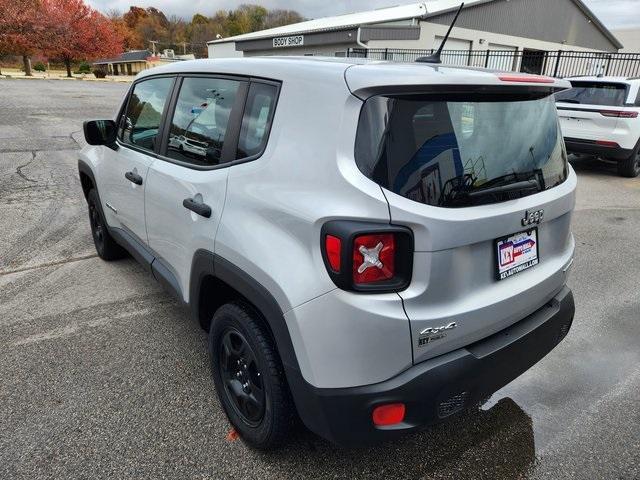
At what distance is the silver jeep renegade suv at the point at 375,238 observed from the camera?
1713 millimetres

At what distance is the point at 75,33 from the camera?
155ft

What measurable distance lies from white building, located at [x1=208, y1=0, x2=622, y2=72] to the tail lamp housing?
21.1 meters

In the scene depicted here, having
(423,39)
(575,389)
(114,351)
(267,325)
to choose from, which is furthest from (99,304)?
(423,39)

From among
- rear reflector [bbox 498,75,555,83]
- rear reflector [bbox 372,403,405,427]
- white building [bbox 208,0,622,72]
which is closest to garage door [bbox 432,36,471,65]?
white building [bbox 208,0,622,72]

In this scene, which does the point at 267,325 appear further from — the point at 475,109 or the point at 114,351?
the point at 114,351

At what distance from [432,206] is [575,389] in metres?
1.89

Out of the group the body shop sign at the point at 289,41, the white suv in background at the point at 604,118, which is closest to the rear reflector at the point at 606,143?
the white suv in background at the point at 604,118

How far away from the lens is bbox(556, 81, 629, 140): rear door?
8.31 meters

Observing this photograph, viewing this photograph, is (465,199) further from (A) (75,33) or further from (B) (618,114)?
(A) (75,33)

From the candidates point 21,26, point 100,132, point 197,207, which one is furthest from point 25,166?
point 21,26

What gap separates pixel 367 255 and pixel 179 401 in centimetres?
160

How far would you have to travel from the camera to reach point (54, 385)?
277 cm

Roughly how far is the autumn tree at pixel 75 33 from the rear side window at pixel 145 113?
51.3 meters

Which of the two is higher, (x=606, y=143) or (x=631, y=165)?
(x=606, y=143)
